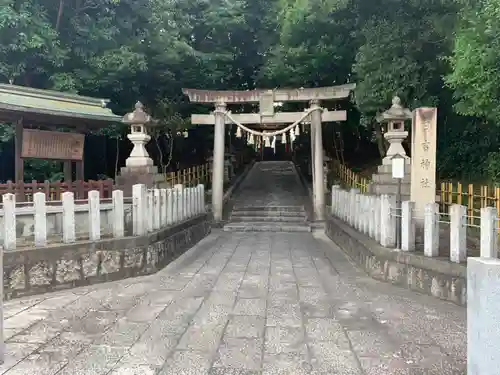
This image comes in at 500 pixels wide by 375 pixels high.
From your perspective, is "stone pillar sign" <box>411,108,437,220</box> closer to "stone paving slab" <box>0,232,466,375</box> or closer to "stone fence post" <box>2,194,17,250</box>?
"stone paving slab" <box>0,232,466,375</box>

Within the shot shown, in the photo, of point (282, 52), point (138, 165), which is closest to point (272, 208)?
point (138, 165)

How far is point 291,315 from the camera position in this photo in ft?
17.2

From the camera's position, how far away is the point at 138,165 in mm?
12117

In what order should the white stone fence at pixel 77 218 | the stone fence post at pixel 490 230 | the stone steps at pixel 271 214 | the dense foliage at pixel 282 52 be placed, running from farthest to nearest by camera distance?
the stone steps at pixel 271 214 < the dense foliage at pixel 282 52 < the white stone fence at pixel 77 218 < the stone fence post at pixel 490 230

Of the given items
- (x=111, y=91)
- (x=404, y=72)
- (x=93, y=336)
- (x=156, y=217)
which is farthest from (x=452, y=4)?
Answer: (x=111, y=91)

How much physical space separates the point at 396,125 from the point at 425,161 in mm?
3972

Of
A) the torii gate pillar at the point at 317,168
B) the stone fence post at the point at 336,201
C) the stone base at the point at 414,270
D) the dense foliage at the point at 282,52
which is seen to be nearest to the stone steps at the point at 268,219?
the torii gate pillar at the point at 317,168

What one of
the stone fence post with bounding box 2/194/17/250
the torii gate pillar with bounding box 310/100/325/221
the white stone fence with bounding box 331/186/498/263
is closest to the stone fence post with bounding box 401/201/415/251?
the white stone fence with bounding box 331/186/498/263

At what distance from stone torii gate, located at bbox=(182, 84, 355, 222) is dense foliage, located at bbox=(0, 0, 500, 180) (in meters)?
1.67

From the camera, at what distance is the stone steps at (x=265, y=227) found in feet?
48.5

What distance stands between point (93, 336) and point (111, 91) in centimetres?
1501

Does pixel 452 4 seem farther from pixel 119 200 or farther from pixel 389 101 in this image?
pixel 119 200

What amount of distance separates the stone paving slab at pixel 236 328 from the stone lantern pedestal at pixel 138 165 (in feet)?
15.8

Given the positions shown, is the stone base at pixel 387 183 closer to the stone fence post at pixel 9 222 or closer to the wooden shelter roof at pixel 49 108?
the wooden shelter roof at pixel 49 108
